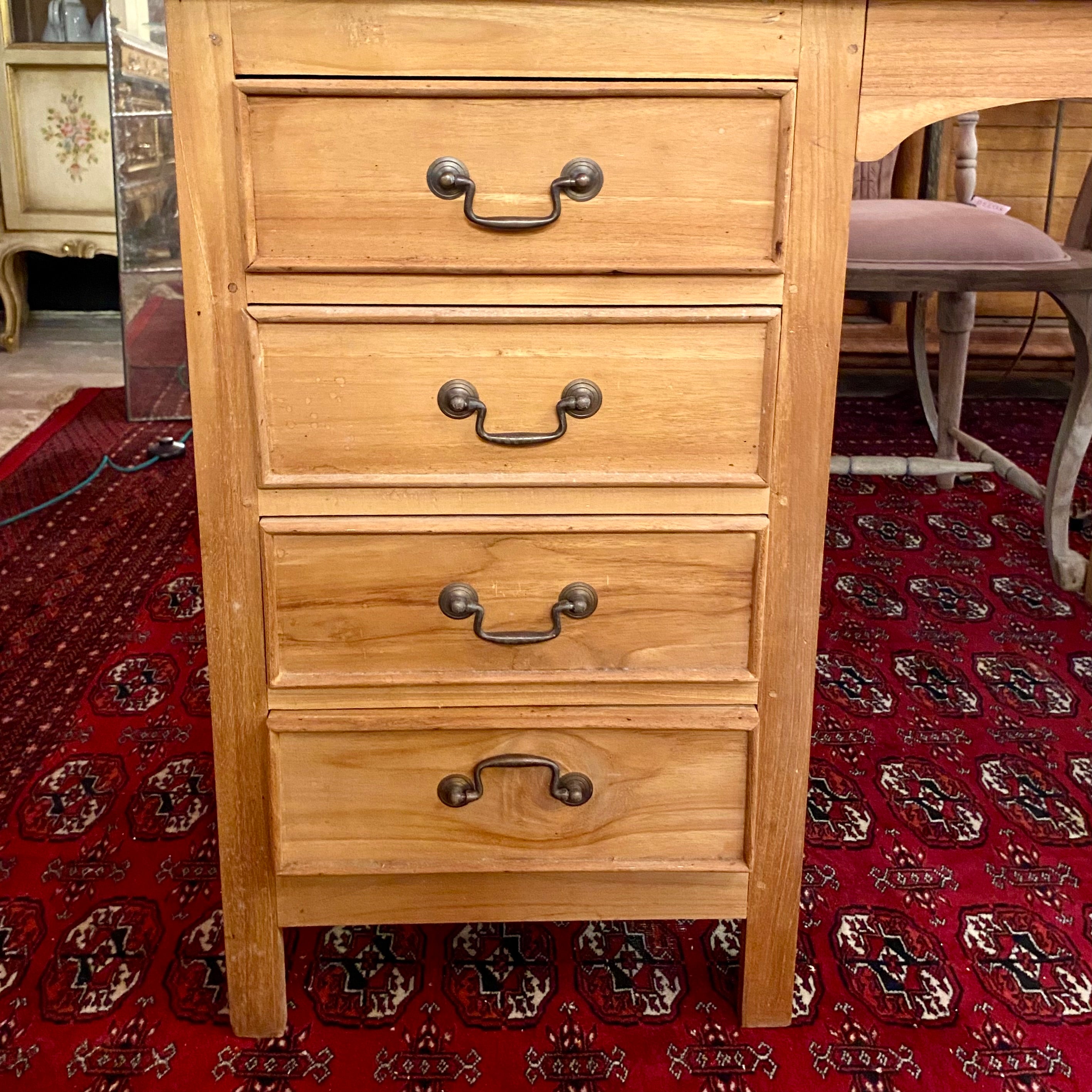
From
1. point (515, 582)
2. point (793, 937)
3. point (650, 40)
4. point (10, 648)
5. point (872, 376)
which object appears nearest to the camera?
point (650, 40)

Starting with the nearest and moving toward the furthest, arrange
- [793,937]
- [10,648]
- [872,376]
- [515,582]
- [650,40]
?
[650,40]
[515,582]
[793,937]
[10,648]
[872,376]

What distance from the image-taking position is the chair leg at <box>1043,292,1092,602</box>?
7.43 feet

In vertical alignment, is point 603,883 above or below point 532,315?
below

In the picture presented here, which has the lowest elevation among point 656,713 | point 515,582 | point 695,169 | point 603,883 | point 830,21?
point 603,883

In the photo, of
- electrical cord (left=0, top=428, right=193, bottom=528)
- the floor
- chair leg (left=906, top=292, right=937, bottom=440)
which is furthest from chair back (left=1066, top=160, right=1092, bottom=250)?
the floor

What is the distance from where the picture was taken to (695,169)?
0.97 meters

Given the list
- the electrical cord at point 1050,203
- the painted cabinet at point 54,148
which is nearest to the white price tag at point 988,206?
the electrical cord at point 1050,203

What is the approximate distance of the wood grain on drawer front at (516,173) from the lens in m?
0.95

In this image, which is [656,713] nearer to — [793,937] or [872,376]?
[793,937]

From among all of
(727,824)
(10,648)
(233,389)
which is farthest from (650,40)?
(10,648)

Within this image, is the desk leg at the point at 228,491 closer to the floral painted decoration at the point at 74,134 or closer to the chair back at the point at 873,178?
the chair back at the point at 873,178

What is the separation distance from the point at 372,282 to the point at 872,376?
3267 mm

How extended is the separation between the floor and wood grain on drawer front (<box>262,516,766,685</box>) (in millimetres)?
2394

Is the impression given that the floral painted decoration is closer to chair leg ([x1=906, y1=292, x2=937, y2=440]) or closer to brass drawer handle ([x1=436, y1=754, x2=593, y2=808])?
chair leg ([x1=906, y1=292, x2=937, y2=440])
